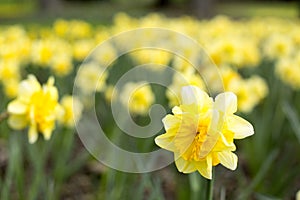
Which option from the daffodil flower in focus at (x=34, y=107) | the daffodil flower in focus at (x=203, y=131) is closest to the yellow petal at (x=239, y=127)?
the daffodil flower in focus at (x=203, y=131)

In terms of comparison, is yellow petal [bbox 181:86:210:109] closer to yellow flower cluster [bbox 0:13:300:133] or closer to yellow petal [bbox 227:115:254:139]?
yellow petal [bbox 227:115:254:139]

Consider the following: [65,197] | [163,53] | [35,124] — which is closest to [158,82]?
[163,53]

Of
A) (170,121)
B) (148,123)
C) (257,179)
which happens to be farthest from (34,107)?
(148,123)

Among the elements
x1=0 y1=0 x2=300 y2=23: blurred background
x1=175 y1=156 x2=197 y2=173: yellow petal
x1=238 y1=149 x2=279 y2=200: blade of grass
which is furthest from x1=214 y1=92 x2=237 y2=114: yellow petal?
x1=0 y1=0 x2=300 y2=23: blurred background

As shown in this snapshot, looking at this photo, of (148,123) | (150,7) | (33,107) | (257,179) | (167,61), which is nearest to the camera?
(33,107)

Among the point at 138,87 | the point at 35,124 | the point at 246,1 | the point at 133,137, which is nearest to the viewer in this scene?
the point at 35,124

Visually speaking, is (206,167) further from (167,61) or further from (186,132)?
(167,61)

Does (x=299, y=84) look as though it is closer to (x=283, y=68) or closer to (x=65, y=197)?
(x=283, y=68)
